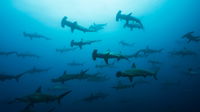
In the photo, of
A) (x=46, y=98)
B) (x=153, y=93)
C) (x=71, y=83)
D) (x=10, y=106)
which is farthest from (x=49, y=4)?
(x=46, y=98)

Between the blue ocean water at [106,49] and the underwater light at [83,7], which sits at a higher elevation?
the underwater light at [83,7]

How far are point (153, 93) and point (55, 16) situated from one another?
27.2m

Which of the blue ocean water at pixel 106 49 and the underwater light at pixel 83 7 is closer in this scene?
the blue ocean water at pixel 106 49

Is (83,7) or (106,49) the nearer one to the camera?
(106,49)

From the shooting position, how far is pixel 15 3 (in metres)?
46.4

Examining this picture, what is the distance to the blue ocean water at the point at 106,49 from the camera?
3509 cm

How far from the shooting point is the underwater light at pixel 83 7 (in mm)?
46875

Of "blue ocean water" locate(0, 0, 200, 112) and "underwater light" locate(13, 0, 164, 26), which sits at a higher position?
"underwater light" locate(13, 0, 164, 26)

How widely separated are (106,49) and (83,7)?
19620 mm

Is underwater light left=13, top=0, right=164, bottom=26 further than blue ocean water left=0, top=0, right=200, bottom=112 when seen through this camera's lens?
Yes

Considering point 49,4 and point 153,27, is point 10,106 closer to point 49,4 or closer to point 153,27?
point 49,4

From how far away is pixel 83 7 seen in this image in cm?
4928

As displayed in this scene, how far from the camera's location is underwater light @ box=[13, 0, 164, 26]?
154 ft

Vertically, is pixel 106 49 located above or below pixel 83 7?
below
